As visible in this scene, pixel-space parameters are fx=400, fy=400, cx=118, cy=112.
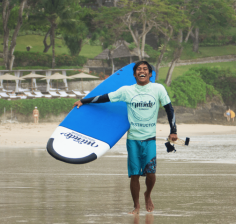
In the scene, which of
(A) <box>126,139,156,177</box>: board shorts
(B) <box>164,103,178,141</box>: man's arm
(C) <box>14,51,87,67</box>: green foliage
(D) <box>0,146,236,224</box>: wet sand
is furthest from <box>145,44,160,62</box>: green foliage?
(A) <box>126,139,156,177</box>: board shorts


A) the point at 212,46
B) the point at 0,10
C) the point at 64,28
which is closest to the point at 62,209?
the point at 64,28

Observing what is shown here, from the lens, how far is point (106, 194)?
15.7 feet

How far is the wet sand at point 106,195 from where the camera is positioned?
11.8 feet

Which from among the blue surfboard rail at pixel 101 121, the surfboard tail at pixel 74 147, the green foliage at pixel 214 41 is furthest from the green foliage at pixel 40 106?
the green foliage at pixel 214 41

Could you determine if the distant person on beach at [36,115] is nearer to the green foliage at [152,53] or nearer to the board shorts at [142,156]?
the green foliage at [152,53]

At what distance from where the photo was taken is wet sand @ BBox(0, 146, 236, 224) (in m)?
3.59

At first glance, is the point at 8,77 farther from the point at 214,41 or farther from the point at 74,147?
the point at 214,41

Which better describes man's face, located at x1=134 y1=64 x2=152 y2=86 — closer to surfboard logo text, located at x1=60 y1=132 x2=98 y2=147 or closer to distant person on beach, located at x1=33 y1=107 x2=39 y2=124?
surfboard logo text, located at x1=60 y1=132 x2=98 y2=147

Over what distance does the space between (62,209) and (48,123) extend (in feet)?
62.9

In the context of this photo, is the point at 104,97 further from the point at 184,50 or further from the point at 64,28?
the point at 64,28

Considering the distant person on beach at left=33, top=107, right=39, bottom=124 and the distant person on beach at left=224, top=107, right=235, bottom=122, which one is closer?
the distant person on beach at left=33, top=107, right=39, bottom=124

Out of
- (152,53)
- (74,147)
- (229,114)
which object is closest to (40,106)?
(229,114)

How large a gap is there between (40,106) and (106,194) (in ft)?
61.7

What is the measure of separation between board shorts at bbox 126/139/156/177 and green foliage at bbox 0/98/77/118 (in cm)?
1928
